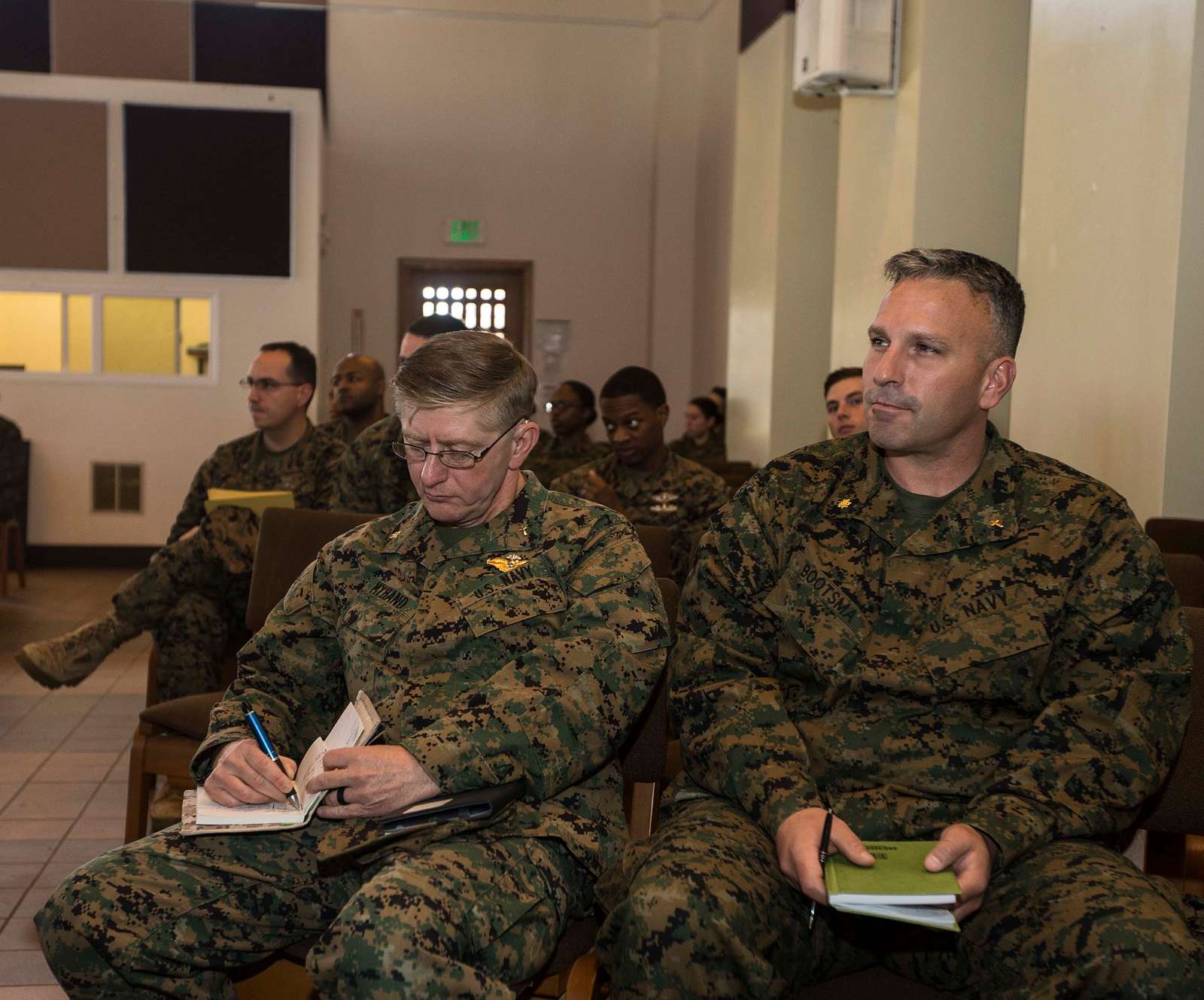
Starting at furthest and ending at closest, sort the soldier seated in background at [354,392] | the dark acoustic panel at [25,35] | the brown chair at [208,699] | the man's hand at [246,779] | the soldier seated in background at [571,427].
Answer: the dark acoustic panel at [25,35], the soldier seated in background at [571,427], the soldier seated in background at [354,392], the brown chair at [208,699], the man's hand at [246,779]

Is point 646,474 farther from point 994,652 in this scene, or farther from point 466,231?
point 466,231

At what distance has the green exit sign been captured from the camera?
10406mm

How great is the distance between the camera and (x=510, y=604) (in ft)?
6.63

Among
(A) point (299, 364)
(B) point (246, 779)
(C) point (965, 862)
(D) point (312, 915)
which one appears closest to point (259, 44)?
(A) point (299, 364)

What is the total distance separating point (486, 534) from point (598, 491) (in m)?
2.04

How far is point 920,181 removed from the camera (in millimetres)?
5043

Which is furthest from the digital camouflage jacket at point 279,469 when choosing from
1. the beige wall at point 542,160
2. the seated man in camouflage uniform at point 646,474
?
the beige wall at point 542,160

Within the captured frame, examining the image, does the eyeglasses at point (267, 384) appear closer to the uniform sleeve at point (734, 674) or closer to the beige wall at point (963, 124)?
the beige wall at point (963, 124)

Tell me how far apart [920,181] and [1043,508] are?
3.35m

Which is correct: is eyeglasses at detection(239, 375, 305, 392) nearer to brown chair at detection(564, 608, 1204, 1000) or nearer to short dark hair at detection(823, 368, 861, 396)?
short dark hair at detection(823, 368, 861, 396)

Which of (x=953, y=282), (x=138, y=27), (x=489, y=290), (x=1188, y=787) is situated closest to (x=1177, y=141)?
(x=953, y=282)

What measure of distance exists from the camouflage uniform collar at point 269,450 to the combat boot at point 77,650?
2.76 ft

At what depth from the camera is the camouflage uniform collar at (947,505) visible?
1981 millimetres

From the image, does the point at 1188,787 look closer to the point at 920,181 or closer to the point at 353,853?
the point at 353,853
